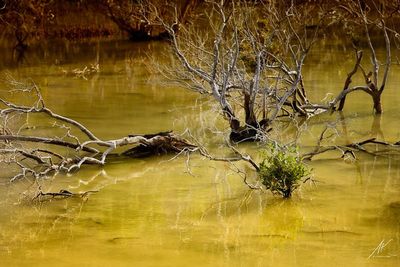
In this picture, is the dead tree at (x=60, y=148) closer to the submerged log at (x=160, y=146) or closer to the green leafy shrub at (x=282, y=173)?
the submerged log at (x=160, y=146)

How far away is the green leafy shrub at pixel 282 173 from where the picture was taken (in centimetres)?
826

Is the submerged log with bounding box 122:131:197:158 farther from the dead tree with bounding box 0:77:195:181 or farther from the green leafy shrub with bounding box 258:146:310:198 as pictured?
the green leafy shrub with bounding box 258:146:310:198

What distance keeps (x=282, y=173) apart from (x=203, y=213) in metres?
0.87

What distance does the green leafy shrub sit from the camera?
8.26m

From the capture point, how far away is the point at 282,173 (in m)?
8.26

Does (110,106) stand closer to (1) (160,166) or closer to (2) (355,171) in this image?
(1) (160,166)

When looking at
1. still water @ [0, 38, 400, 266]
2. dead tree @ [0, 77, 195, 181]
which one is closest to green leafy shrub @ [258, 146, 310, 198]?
still water @ [0, 38, 400, 266]

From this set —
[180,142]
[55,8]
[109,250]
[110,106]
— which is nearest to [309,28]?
[55,8]

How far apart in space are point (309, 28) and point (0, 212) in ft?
55.3

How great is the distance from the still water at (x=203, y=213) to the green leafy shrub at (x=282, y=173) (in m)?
0.11

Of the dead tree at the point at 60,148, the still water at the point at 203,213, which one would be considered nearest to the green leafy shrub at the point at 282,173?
the still water at the point at 203,213

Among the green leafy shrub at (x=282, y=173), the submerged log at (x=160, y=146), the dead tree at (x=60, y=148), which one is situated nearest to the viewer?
the green leafy shrub at (x=282, y=173)

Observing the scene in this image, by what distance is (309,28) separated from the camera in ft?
78.3

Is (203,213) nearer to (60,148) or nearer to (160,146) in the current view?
(160,146)
